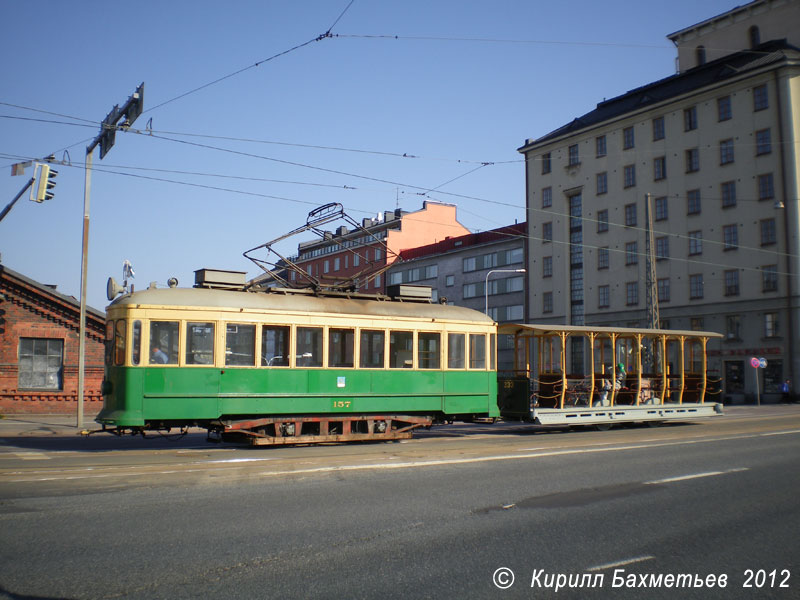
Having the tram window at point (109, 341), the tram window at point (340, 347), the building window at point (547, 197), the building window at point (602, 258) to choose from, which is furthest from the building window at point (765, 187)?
the tram window at point (109, 341)

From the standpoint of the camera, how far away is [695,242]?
45.5 m

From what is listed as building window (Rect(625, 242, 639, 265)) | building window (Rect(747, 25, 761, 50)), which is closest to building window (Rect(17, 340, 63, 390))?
building window (Rect(625, 242, 639, 265))

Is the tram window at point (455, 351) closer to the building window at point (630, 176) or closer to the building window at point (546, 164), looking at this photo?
the building window at point (630, 176)

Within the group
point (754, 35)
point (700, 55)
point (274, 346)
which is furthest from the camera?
point (700, 55)

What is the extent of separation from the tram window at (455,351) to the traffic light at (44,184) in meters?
10.1

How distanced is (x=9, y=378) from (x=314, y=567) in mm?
22199

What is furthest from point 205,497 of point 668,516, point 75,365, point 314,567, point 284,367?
point 75,365

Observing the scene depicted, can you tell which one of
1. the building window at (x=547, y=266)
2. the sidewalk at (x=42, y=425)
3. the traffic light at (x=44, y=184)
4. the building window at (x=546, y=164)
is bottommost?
the sidewalk at (x=42, y=425)

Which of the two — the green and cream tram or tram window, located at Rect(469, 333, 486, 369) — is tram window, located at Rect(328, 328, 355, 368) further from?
tram window, located at Rect(469, 333, 486, 369)

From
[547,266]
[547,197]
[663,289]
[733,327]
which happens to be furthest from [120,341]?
[547,197]

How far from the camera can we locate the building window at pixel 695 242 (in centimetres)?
4516

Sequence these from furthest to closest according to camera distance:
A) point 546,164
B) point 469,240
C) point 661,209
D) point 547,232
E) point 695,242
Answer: point 469,240
point 546,164
point 547,232
point 661,209
point 695,242

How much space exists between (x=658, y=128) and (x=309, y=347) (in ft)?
133

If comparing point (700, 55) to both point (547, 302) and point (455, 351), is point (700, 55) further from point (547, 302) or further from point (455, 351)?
point (455, 351)
